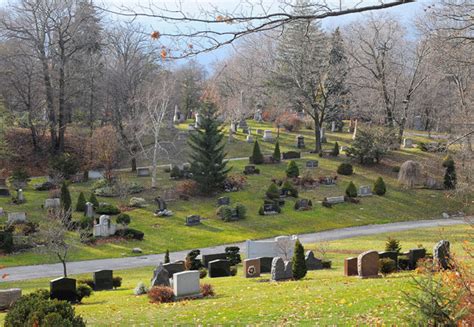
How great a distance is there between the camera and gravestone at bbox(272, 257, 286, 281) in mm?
19938

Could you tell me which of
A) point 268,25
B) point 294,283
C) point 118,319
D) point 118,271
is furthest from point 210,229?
point 268,25

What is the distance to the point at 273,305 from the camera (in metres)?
13.8

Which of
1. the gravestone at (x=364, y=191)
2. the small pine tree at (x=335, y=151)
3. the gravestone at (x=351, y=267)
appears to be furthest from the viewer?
the small pine tree at (x=335, y=151)

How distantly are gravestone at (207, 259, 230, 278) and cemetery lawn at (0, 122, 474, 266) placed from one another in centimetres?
777

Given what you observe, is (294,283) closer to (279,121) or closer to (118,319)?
(118,319)

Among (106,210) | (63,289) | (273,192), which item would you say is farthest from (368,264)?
(273,192)

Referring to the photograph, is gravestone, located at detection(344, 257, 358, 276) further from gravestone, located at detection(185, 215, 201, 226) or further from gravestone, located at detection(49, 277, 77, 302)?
gravestone, located at detection(185, 215, 201, 226)

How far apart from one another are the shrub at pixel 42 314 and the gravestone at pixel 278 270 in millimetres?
10396

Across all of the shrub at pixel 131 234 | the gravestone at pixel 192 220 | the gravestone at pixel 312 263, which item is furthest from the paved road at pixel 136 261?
the gravestone at pixel 312 263

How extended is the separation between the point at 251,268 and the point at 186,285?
5.40m

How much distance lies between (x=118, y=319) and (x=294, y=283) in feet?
22.0

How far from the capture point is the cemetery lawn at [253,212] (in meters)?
30.4

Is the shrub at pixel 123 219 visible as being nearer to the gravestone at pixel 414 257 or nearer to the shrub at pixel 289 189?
the shrub at pixel 289 189

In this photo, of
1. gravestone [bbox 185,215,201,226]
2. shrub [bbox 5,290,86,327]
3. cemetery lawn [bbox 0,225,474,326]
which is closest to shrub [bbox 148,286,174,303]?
cemetery lawn [bbox 0,225,474,326]
